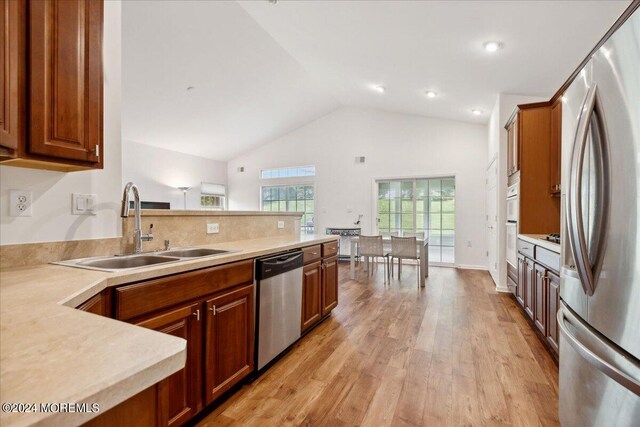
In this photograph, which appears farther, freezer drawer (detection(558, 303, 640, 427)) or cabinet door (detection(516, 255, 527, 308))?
cabinet door (detection(516, 255, 527, 308))

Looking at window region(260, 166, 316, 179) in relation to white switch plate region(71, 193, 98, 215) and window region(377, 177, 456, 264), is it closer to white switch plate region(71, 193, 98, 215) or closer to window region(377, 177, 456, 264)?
window region(377, 177, 456, 264)

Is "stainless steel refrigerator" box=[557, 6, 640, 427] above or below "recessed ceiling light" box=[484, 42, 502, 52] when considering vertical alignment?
below

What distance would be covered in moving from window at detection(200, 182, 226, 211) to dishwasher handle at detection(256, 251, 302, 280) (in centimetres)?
563

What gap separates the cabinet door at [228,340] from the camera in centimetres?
166

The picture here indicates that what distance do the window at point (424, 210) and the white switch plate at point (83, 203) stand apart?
5685 mm

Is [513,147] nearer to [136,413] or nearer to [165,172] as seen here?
[136,413]

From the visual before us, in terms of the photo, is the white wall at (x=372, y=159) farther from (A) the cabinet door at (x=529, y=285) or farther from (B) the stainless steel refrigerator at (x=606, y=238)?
(B) the stainless steel refrigerator at (x=606, y=238)

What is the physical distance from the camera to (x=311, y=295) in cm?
274

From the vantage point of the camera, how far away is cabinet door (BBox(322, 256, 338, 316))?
2992 millimetres

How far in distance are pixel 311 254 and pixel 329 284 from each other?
56 centimetres

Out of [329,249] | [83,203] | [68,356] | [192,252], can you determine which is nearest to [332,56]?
[329,249]

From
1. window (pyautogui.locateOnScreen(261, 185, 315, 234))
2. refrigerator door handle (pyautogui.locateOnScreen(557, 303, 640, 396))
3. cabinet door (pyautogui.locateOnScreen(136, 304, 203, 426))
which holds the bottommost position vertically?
cabinet door (pyautogui.locateOnScreen(136, 304, 203, 426))

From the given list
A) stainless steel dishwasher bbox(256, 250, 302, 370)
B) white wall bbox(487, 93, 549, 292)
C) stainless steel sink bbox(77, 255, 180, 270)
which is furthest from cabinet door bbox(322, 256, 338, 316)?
white wall bbox(487, 93, 549, 292)

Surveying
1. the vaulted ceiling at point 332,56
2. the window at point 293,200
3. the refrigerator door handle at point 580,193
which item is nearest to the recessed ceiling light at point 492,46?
the vaulted ceiling at point 332,56
